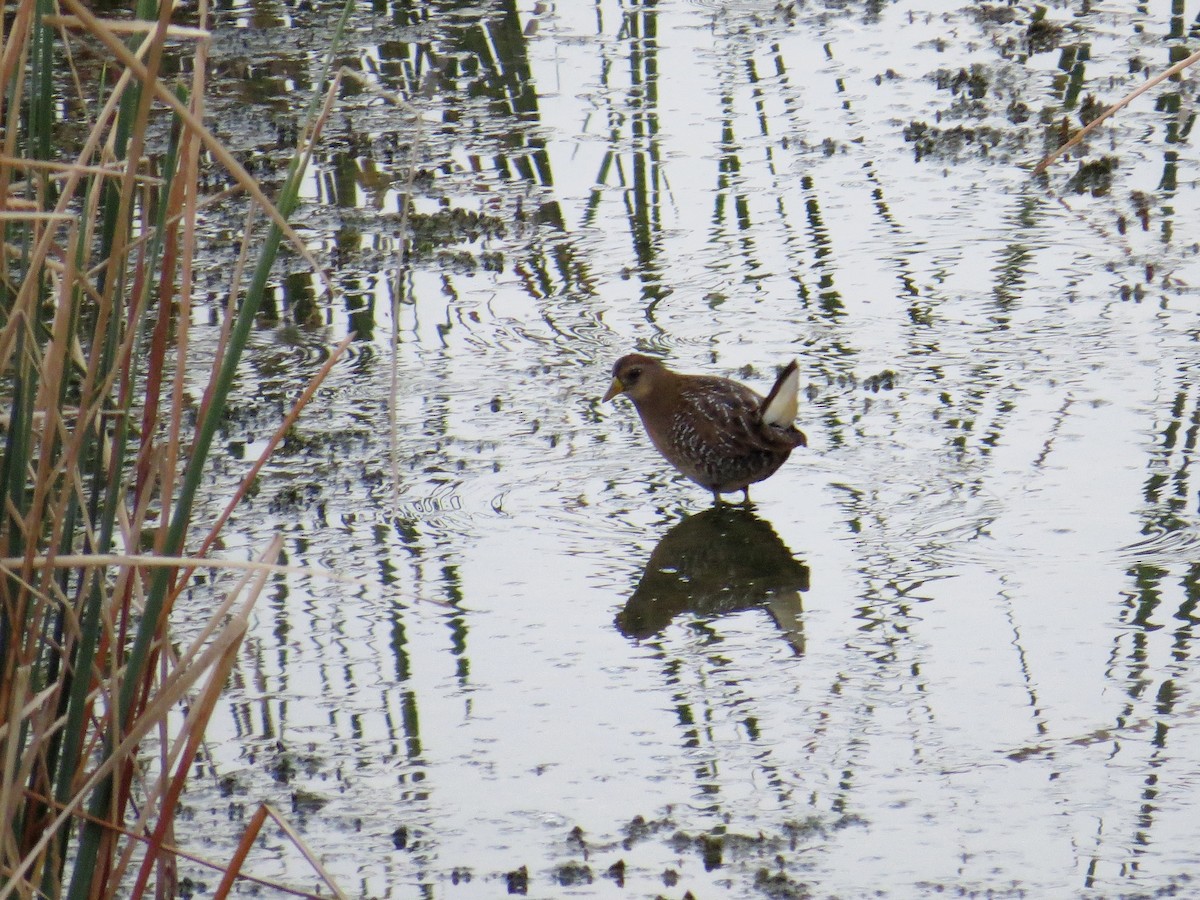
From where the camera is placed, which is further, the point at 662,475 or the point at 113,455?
the point at 662,475

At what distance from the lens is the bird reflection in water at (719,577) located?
4699mm

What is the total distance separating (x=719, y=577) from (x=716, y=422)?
1.70 feet

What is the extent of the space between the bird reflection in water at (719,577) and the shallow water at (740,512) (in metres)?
0.02

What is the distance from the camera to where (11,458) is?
2305 millimetres

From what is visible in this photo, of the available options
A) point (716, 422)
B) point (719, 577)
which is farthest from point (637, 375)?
point (719, 577)

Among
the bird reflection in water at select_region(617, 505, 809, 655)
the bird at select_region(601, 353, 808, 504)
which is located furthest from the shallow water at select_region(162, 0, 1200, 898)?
the bird at select_region(601, 353, 808, 504)

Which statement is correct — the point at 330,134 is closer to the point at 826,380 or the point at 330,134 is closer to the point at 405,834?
the point at 826,380

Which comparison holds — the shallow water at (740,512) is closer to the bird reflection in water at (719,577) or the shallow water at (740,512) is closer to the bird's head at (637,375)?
the bird reflection in water at (719,577)

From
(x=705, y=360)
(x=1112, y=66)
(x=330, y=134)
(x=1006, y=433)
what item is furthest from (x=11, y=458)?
(x=1112, y=66)

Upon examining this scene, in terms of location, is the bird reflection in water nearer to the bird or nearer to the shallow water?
the shallow water

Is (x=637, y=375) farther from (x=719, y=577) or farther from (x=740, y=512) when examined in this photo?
(x=719, y=577)

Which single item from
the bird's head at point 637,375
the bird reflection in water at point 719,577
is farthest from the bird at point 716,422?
the bird reflection in water at point 719,577

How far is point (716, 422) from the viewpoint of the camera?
5219 millimetres

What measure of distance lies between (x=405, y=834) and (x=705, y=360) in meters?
3.04
